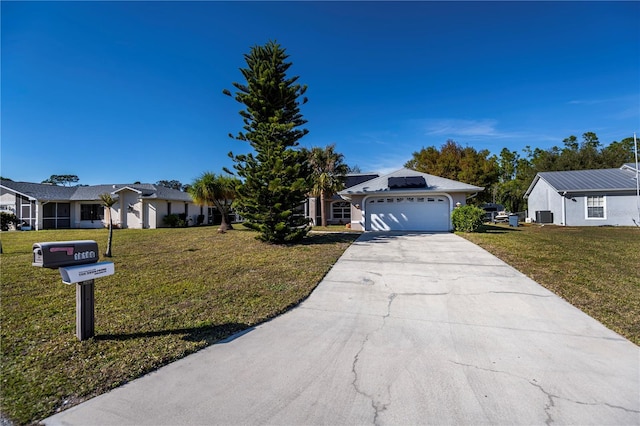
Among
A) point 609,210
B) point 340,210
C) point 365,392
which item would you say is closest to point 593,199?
point 609,210

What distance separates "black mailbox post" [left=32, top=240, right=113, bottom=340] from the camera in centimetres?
292

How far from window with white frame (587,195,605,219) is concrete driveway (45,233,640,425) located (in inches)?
830

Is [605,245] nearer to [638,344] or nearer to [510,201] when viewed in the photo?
[638,344]

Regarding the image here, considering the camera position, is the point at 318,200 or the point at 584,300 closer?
the point at 584,300

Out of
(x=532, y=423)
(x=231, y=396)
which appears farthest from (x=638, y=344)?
(x=231, y=396)

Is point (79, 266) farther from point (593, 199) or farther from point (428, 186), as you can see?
point (593, 199)

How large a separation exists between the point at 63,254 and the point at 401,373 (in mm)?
3690

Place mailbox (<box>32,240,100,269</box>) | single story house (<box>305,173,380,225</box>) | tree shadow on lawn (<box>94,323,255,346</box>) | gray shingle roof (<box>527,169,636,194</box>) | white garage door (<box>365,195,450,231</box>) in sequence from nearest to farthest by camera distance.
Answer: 1. mailbox (<box>32,240,100,269</box>)
2. tree shadow on lawn (<box>94,323,255,346</box>)
3. white garage door (<box>365,195,450,231</box>)
4. gray shingle roof (<box>527,169,636,194</box>)
5. single story house (<box>305,173,380,225</box>)

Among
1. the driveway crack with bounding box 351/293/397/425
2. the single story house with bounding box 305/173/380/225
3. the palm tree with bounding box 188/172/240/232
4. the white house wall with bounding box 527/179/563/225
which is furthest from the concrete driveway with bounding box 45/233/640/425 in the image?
→ the white house wall with bounding box 527/179/563/225

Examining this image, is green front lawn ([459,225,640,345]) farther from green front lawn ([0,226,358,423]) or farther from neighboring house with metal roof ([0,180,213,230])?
neighboring house with metal roof ([0,180,213,230])

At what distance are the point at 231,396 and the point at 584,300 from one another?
575 centimetres

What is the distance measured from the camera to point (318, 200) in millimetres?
25578

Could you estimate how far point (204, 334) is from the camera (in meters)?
3.62

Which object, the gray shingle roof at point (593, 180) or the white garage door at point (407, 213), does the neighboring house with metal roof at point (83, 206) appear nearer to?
the white garage door at point (407, 213)
